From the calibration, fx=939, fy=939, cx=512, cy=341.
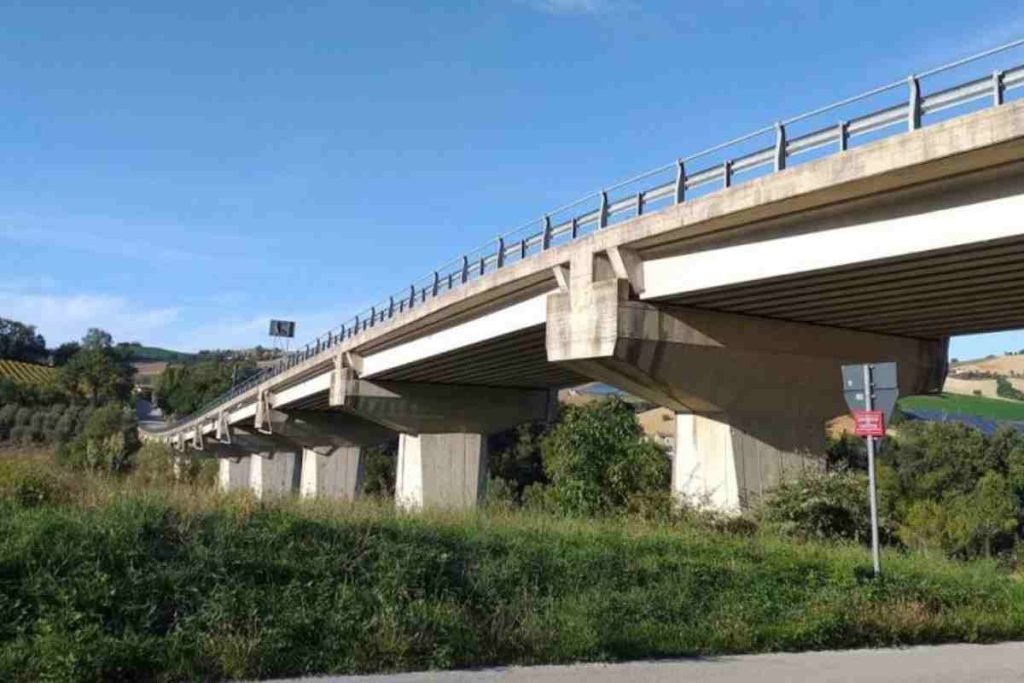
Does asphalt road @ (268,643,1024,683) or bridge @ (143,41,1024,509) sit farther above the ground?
bridge @ (143,41,1024,509)

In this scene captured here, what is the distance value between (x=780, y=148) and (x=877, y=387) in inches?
302

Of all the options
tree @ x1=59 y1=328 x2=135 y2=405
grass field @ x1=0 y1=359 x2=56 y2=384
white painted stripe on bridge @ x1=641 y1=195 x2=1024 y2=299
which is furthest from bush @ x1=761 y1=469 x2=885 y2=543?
grass field @ x1=0 y1=359 x2=56 y2=384

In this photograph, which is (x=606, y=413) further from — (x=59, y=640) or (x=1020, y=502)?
(x=1020, y=502)

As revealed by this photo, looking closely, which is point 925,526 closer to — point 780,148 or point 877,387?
point 780,148

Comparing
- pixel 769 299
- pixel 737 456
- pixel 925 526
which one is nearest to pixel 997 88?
pixel 769 299

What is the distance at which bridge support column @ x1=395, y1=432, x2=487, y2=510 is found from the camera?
40969 millimetres

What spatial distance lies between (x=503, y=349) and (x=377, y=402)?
35.9ft

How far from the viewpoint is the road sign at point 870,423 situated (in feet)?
35.9

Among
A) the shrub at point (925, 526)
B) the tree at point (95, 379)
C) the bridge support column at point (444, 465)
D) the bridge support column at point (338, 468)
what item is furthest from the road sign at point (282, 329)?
the shrub at point (925, 526)

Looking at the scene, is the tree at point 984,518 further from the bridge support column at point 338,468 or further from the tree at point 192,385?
the tree at point 192,385

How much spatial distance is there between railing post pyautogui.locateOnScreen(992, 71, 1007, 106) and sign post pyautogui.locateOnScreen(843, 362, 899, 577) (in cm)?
521

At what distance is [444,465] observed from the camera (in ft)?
135

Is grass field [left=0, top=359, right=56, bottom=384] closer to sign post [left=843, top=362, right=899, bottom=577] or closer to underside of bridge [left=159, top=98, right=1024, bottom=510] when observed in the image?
underside of bridge [left=159, top=98, right=1024, bottom=510]

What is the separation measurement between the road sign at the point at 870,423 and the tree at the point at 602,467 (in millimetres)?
9915
